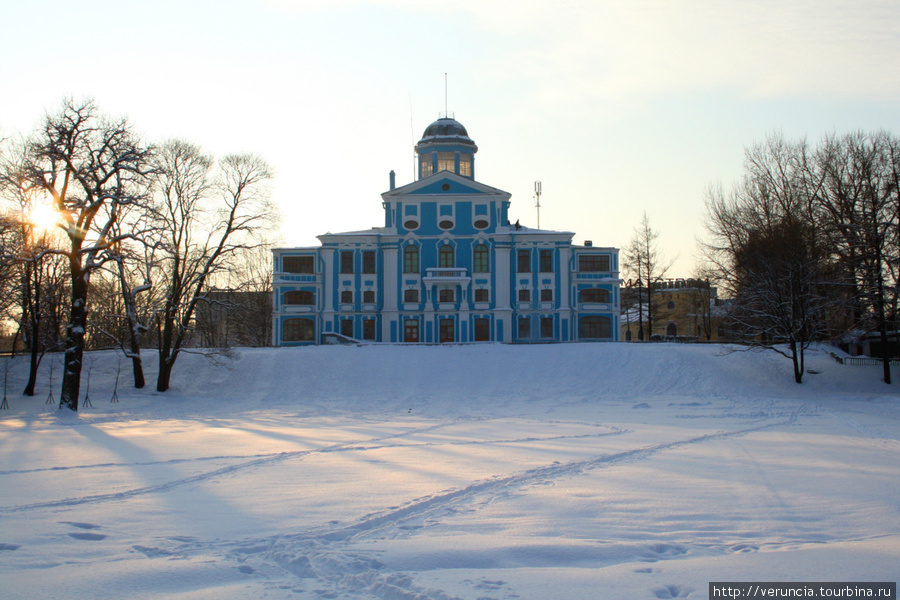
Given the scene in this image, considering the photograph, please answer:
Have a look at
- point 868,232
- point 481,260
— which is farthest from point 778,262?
point 481,260

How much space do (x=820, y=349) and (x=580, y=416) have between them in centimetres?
2427

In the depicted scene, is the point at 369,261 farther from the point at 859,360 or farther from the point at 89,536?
the point at 89,536

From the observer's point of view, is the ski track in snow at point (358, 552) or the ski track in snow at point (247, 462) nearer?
the ski track in snow at point (358, 552)

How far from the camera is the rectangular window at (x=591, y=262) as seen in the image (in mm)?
50031

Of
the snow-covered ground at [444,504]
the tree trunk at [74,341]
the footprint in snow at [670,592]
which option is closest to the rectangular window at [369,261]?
the tree trunk at [74,341]

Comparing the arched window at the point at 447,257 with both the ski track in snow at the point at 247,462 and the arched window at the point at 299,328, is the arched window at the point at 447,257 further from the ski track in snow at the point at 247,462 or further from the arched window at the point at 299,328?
the ski track in snow at the point at 247,462

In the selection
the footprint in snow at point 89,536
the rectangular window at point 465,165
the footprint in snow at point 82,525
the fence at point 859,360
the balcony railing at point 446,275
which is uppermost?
the rectangular window at point 465,165

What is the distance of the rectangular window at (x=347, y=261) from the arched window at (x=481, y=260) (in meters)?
8.88

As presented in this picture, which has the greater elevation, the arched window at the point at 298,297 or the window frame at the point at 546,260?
the window frame at the point at 546,260

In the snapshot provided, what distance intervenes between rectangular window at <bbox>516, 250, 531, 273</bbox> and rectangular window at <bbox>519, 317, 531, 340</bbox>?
3518 millimetres

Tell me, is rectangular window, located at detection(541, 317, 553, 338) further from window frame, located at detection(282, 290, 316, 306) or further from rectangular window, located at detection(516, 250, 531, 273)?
window frame, located at detection(282, 290, 316, 306)

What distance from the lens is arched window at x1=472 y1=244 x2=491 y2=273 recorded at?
4931 cm

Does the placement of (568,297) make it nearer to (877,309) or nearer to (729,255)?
(729,255)

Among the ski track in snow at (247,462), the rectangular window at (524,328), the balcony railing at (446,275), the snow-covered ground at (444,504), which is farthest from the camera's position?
the rectangular window at (524,328)
